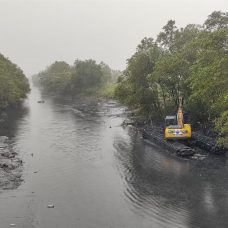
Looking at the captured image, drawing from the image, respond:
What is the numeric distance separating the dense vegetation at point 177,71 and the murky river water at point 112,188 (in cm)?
863

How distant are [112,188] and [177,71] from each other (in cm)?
2838

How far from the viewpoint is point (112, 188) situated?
1303 inches

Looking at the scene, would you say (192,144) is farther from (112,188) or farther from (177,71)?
(112,188)

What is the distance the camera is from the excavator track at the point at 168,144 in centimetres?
4297

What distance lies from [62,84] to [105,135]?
393 feet

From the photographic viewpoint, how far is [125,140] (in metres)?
57.1

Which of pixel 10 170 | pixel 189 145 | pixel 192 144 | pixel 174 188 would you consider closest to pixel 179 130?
pixel 189 145

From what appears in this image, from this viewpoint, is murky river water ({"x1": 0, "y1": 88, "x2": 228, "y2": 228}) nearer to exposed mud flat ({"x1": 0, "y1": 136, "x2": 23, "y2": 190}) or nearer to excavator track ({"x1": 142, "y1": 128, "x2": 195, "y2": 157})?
exposed mud flat ({"x1": 0, "y1": 136, "x2": 23, "y2": 190})

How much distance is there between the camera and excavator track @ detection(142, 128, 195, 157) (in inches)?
1692

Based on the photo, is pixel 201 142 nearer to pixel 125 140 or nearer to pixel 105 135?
pixel 125 140

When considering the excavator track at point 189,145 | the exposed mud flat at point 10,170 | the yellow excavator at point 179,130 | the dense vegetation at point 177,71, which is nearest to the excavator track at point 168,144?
the excavator track at point 189,145

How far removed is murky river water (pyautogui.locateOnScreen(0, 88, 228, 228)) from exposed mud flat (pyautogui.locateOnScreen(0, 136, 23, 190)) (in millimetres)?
831

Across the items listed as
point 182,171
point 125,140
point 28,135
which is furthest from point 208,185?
point 28,135

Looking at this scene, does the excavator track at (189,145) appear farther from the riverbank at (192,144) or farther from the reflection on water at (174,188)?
the reflection on water at (174,188)
